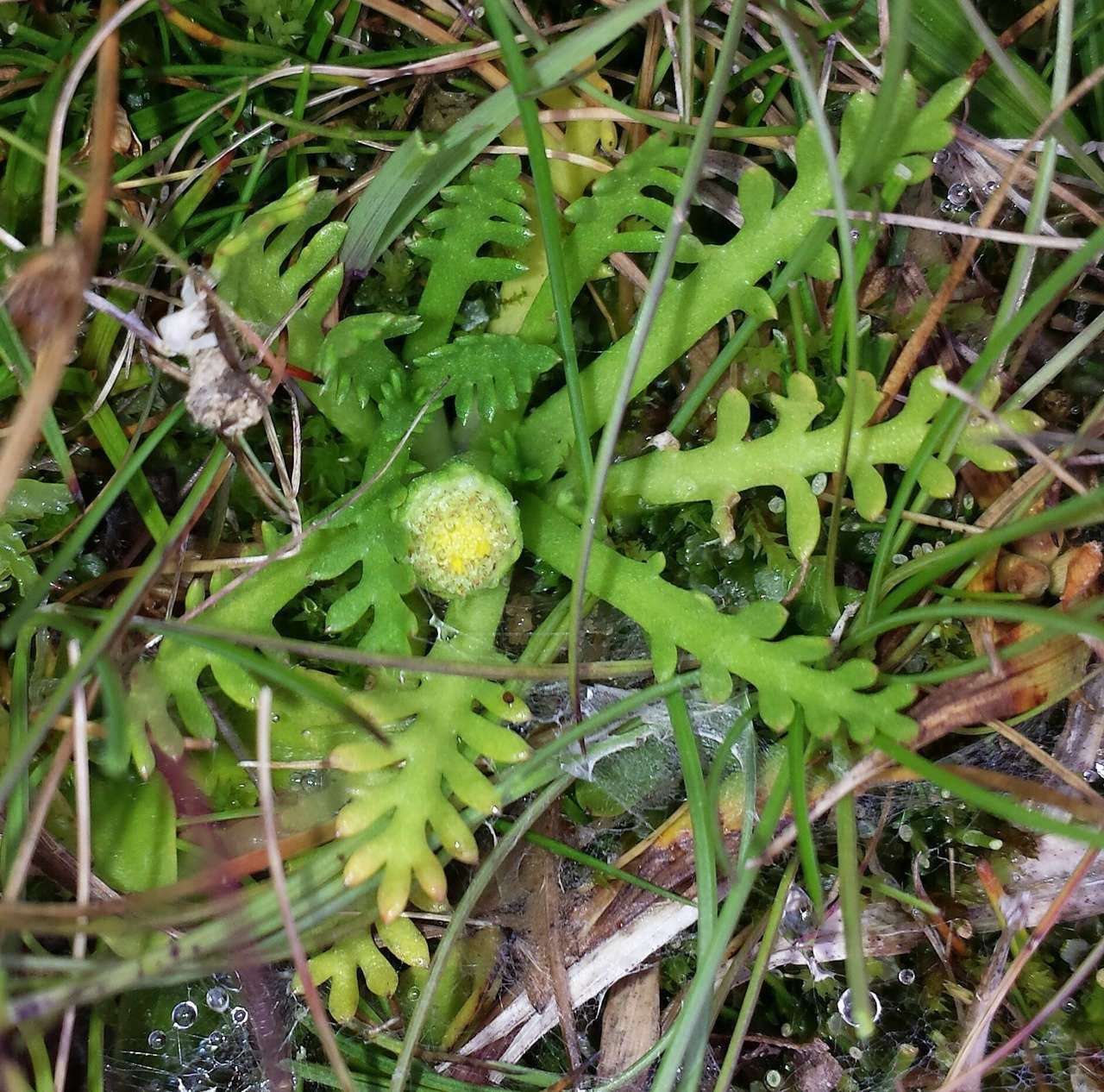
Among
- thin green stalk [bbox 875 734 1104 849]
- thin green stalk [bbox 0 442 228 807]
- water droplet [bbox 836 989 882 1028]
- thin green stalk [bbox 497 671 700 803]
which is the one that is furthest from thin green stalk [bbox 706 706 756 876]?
thin green stalk [bbox 0 442 228 807]

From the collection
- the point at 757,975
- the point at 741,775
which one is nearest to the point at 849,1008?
the point at 757,975

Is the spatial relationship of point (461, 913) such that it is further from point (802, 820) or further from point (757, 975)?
point (802, 820)

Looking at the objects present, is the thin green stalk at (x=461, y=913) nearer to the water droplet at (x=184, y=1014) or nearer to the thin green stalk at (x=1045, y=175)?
the water droplet at (x=184, y=1014)

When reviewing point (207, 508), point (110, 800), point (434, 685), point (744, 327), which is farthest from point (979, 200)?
point (110, 800)

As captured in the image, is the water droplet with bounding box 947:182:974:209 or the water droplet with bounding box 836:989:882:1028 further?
the water droplet with bounding box 947:182:974:209

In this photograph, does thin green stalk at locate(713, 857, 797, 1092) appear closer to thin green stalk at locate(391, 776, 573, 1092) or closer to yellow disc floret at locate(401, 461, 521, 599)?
thin green stalk at locate(391, 776, 573, 1092)

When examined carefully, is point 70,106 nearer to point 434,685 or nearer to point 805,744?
point 434,685
